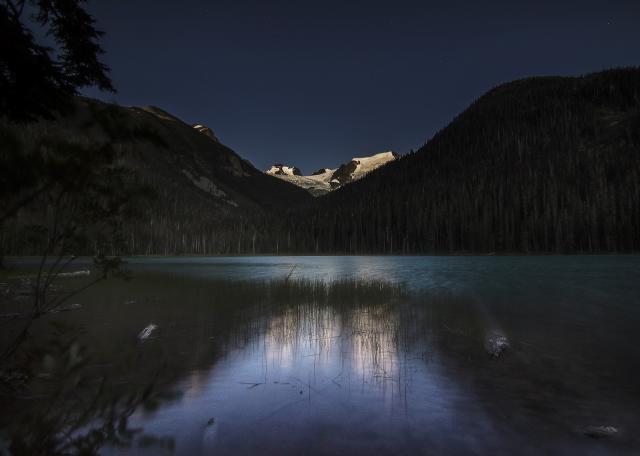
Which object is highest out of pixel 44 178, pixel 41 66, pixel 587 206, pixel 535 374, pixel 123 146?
pixel 587 206

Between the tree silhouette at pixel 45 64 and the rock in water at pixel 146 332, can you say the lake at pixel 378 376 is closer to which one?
the rock in water at pixel 146 332

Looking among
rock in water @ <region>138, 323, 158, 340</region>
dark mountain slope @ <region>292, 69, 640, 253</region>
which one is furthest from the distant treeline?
rock in water @ <region>138, 323, 158, 340</region>

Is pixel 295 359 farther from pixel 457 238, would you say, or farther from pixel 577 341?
pixel 457 238

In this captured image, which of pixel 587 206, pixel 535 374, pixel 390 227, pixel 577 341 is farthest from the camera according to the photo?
pixel 390 227

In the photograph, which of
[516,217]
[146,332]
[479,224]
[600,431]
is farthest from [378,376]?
[516,217]

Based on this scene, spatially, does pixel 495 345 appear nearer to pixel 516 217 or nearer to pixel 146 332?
pixel 146 332

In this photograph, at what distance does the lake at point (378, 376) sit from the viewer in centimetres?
693

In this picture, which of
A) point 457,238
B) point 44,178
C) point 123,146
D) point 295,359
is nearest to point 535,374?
point 295,359

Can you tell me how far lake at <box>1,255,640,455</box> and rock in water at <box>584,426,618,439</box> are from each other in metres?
0.05

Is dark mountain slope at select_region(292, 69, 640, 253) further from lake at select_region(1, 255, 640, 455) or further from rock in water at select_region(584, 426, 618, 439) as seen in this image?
rock in water at select_region(584, 426, 618, 439)

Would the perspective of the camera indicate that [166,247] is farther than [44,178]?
Yes

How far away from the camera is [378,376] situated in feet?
34.6

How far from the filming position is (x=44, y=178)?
6.59 meters

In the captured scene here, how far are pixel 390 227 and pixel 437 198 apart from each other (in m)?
25.0
